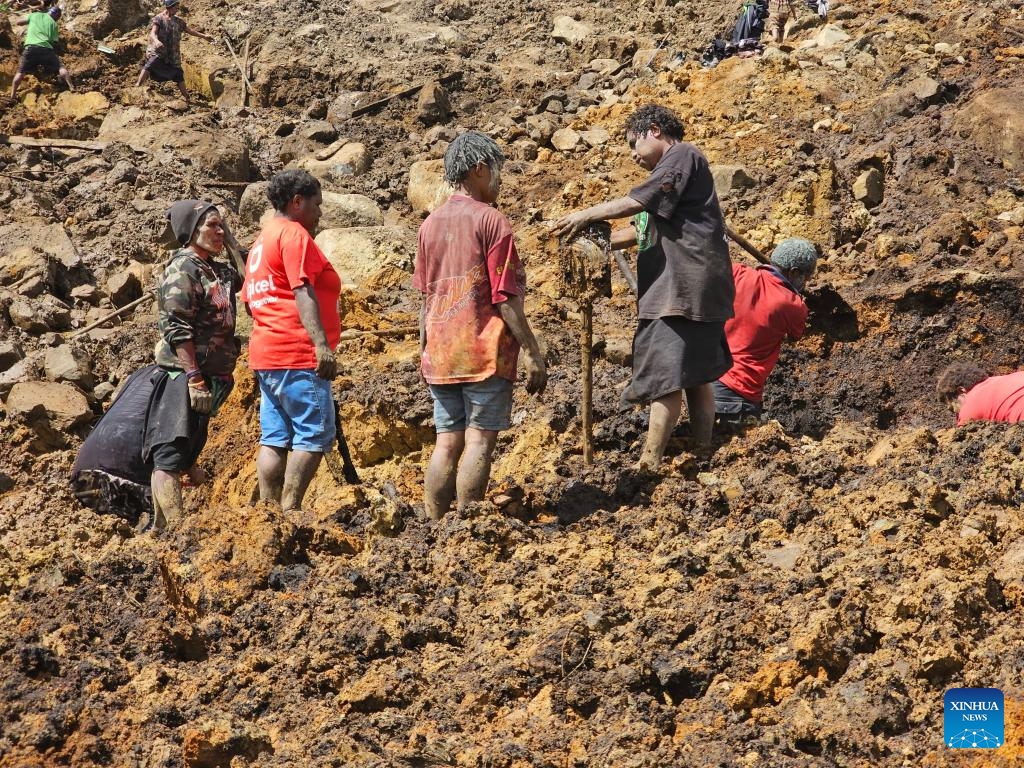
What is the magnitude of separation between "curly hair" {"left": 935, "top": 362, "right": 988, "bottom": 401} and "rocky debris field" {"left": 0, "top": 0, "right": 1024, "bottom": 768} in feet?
0.97

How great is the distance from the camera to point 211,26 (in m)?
16.3

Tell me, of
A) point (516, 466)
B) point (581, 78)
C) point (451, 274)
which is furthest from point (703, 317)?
point (581, 78)

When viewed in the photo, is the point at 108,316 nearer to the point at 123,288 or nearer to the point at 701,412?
the point at 123,288

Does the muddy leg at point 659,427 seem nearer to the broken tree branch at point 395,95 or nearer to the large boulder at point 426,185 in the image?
the large boulder at point 426,185

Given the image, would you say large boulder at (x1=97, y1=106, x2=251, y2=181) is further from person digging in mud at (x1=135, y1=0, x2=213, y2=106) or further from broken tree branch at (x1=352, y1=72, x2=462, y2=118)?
broken tree branch at (x1=352, y1=72, x2=462, y2=118)

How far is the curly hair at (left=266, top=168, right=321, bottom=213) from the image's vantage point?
17.2 ft

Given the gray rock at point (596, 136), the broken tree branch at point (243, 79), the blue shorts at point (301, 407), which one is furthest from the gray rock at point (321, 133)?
the blue shorts at point (301, 407)

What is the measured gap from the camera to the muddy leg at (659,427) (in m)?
5.23

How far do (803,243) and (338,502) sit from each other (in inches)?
105

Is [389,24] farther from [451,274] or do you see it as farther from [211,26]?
[451,274]

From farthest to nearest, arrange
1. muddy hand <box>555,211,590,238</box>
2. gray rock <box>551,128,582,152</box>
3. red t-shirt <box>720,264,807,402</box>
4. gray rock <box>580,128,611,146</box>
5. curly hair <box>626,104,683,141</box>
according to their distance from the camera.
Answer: gray rock <box>551,128,582,152</box>
gray rock <box>580,128,611,146</box>
red t-shirt <box>720,264,807,402</box>
curly hair <box>626,104,683,141</box>
muddy hand <box>555,211,590,238</box>

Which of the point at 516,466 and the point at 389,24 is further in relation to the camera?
the point at 389,24

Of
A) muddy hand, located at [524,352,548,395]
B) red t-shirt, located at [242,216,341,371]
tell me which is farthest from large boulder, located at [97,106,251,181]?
muddy hand, located at [524,352,548,395]

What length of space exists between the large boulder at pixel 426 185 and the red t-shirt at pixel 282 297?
5610 millimetres
